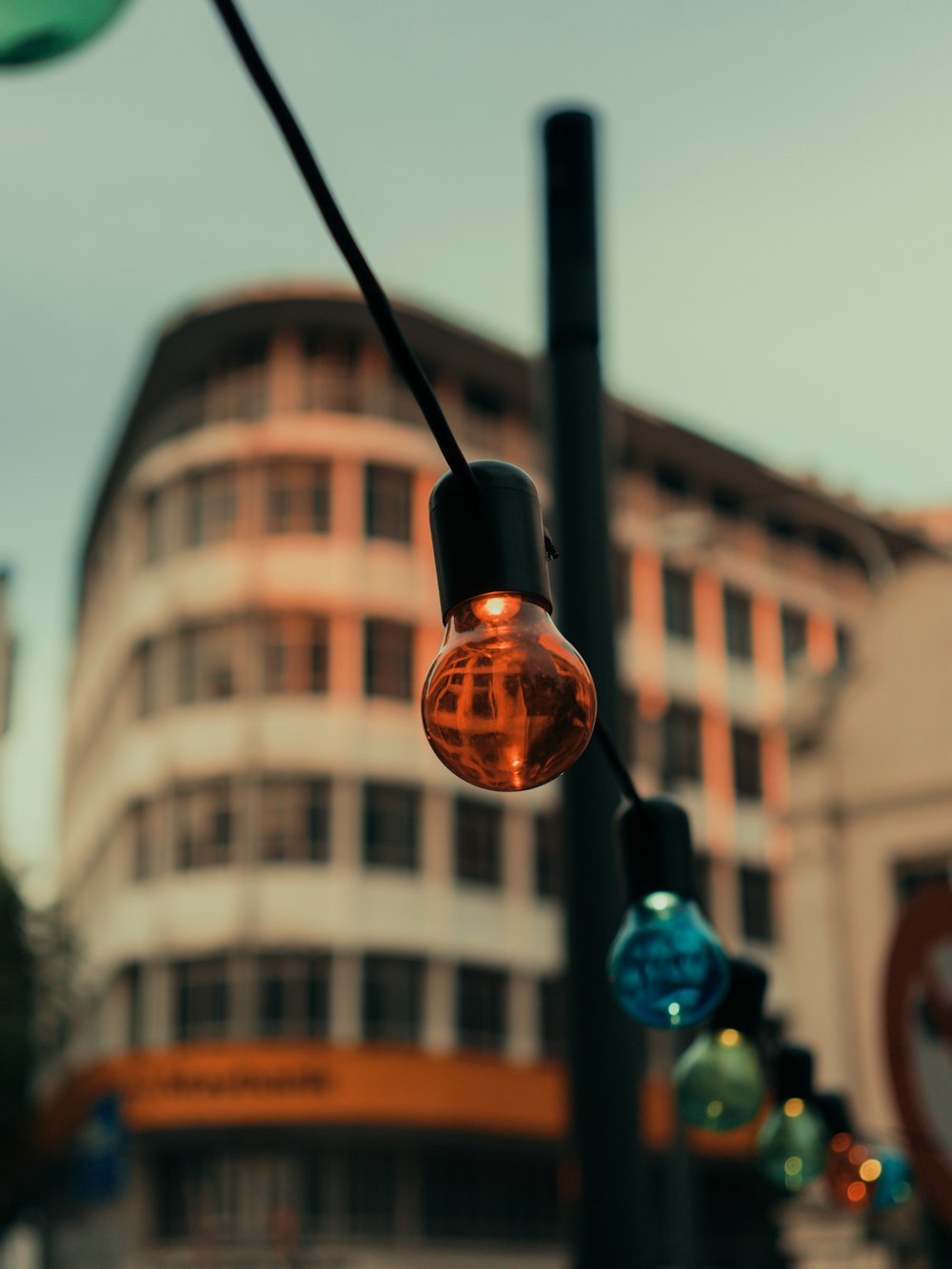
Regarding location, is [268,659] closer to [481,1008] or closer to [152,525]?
[152,525]

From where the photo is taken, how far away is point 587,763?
161 inches

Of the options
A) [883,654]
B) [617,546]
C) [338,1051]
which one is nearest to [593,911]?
[883,654]

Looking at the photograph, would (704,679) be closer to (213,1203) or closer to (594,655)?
(213,1203)

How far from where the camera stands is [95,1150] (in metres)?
28.0

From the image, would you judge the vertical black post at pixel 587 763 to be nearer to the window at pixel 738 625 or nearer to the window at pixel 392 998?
the window at pixel 392 998

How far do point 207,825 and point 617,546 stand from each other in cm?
1276

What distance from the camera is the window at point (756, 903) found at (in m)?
42.7

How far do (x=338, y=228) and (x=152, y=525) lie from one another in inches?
1488

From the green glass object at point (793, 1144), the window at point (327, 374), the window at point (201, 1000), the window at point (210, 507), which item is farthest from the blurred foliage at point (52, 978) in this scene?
the green glass object at point (793, 1144)

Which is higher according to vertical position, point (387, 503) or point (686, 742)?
point (387, 503)

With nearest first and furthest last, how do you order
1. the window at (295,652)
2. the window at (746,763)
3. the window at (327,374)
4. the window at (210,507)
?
the window at (295,652), the window at (210,507), the window at (327,374), the window at (746,763)

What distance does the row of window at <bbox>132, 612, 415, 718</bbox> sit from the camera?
119 ft

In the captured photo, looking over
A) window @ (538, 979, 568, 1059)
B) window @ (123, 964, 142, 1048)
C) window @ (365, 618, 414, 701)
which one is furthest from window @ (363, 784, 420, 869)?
window @ (123, 964, 142, 1048)

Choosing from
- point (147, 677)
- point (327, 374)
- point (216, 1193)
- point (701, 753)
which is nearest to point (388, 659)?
point (147, 677)
